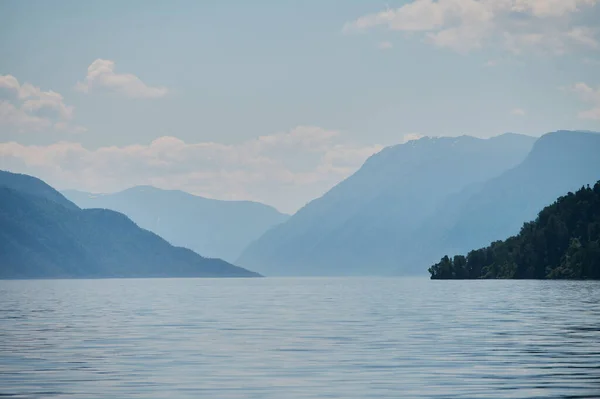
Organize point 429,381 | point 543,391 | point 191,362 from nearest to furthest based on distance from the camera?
point 543,391, point 429,381, point 191,362

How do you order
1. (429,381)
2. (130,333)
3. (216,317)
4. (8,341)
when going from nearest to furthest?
1. (429,381)
2. (8,341)
3. (130,333)
4. (216,317)

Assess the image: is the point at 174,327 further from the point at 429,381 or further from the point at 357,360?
the point at 429,381

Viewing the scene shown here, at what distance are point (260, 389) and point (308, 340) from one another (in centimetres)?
2391

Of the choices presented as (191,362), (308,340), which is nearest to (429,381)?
(191,362)

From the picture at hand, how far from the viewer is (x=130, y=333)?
73.4 metres

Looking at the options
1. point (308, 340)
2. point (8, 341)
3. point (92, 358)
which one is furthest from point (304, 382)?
point (8, 341)

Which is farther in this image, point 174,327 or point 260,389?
point 174,327

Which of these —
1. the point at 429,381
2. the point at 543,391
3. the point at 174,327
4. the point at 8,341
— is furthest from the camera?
the point at 174,327

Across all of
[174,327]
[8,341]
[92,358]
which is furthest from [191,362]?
[174,327]

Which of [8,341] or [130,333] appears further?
[130,333]

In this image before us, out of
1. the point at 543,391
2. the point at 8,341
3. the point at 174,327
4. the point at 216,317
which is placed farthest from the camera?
the point at 216,317

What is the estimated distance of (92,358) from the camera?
178ft

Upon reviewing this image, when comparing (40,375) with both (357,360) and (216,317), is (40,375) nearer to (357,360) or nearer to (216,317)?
(357,360)

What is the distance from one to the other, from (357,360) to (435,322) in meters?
32.1
